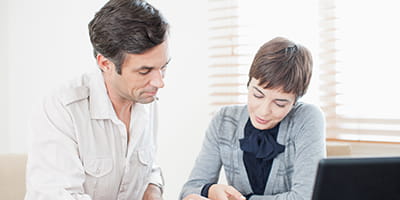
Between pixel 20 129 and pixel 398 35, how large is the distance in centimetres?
262

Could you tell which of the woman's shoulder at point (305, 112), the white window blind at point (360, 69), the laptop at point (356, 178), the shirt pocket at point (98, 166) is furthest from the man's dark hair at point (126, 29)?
the white window blind at point (360, 69)

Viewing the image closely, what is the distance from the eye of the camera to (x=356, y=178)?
2.55 ft

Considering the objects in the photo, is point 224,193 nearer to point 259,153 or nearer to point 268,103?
point 259,153

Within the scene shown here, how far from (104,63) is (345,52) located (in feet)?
3.50

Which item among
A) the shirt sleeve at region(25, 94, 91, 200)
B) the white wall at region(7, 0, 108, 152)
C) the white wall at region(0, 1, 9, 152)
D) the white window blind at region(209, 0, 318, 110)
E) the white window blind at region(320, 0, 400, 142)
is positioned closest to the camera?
the shirt sleeve at region(25, 94, 91, 200)

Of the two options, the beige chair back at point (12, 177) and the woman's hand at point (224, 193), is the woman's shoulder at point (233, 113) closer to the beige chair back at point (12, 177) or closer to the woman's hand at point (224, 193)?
the woman's hand at point (224, 193)

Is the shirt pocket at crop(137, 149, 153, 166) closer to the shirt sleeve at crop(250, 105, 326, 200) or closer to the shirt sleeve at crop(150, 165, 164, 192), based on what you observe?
the shirt sleeve at crop(150, 165, 164, 192)

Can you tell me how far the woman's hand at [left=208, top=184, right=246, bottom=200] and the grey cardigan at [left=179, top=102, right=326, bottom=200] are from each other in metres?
0.10

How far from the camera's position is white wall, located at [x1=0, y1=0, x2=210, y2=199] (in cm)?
247

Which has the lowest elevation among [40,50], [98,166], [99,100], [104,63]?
[98,166]

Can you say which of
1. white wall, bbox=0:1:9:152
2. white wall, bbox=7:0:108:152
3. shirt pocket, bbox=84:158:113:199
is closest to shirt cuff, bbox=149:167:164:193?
shirt pocket, bbox=84:158:113:199

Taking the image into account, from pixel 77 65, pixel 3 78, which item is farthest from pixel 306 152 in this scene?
pixel 3 78

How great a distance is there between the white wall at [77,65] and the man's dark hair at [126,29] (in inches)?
44.1

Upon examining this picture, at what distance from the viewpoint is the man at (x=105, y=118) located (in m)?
1.30
